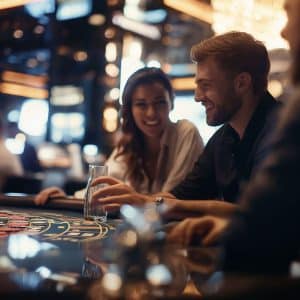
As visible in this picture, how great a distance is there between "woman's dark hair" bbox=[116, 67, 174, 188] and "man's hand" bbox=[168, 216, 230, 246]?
1.56 metres

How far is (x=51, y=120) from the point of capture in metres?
7.22

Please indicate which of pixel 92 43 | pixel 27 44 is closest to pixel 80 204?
pixel 92 43

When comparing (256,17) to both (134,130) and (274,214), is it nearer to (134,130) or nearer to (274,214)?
(134,130)

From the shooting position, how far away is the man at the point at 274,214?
0.85m

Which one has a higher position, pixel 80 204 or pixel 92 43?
pixel 92 43

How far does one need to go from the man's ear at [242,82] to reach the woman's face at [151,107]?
741 mm

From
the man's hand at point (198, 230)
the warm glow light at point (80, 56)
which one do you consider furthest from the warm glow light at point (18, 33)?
the man's hand at point (198, 230)

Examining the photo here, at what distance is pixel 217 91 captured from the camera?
6.98 feet

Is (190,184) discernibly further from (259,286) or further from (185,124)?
(259,286)

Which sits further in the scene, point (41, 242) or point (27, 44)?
point (27, 44)

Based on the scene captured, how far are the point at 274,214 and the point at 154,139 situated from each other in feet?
Answer: 6.79

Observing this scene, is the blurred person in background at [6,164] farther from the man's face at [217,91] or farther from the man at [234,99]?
the man's face at [217,91]

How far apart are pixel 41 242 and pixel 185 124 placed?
1671 millimetres

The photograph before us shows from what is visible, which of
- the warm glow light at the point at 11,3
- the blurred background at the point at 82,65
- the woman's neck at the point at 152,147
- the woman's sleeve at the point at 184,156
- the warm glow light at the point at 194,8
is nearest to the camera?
the woman's sleeve at the point at 184,156
